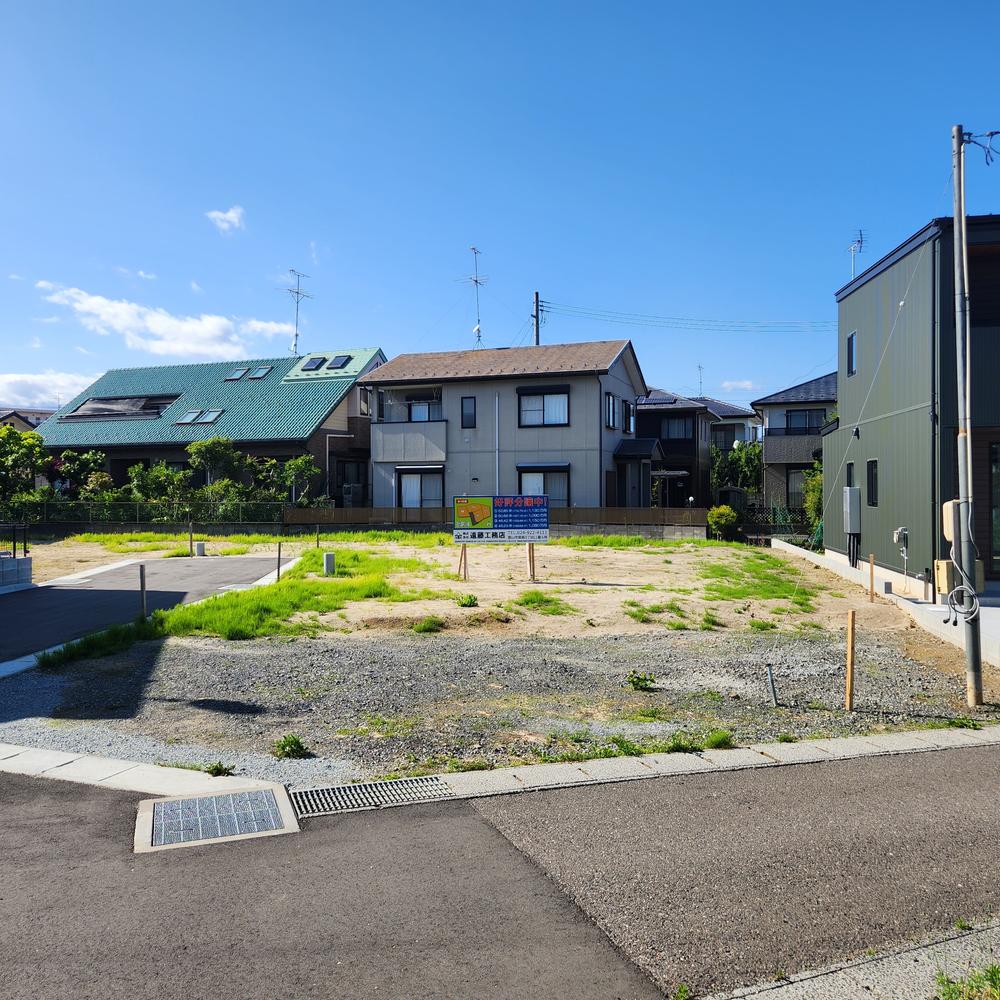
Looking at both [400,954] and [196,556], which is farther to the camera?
[196,556]

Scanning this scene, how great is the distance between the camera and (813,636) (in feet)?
39.7

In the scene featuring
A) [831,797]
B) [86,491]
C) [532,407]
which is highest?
[532,407]

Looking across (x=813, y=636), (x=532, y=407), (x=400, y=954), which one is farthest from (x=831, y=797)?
(x=532, y=407)

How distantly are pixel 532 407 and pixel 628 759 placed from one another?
28.0 metres

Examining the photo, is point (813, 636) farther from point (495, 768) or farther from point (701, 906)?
point (701, 906)

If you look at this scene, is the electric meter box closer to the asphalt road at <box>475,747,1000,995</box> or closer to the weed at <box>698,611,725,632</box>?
the weed at <box>698,611,725,632</box>

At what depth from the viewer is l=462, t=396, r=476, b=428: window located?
113 feet

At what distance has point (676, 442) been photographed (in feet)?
138

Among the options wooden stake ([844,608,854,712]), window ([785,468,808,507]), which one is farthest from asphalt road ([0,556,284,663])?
window ([785,468,808,507])

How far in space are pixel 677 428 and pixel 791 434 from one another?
5.80m

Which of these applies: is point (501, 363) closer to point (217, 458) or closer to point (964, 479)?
point (217, 458)

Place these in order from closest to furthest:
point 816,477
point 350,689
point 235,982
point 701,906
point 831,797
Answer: point 235,982 → point 701,906 → point 831,797 → point 350,689 → point 816,477

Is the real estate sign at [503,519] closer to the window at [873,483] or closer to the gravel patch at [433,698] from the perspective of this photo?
the window at [873,483]

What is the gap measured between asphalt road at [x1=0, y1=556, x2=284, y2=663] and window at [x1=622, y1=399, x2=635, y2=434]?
18079 mm
